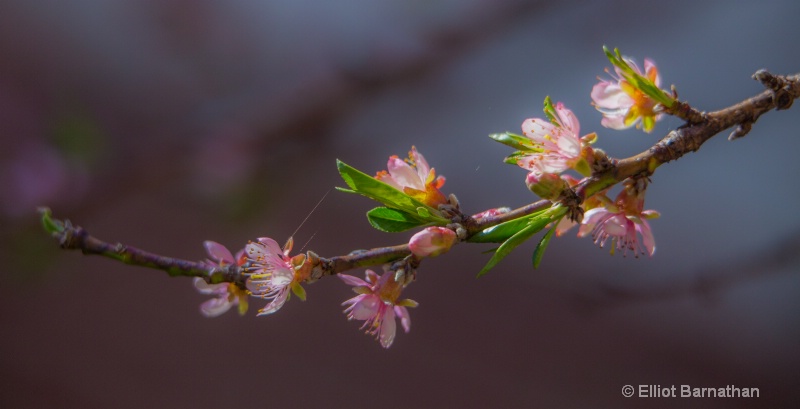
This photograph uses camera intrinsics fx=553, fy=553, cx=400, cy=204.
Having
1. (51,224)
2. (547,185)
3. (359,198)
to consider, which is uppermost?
(359,198)

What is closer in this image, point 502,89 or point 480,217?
point 480,217

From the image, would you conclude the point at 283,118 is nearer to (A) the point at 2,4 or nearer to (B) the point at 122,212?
(B) the point at 122,212

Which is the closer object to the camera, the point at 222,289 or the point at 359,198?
the point at 222,289

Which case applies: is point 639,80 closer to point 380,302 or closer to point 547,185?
point 547,185

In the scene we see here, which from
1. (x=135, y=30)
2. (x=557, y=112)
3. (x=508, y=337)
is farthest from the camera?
(x=135, y=30)

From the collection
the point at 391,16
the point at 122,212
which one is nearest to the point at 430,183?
the point at 391,16

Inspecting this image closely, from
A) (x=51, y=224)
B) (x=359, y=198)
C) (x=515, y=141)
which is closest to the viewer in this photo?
(x=51, y=224)

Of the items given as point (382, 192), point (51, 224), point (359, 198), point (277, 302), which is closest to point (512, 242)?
point (382, 192)
